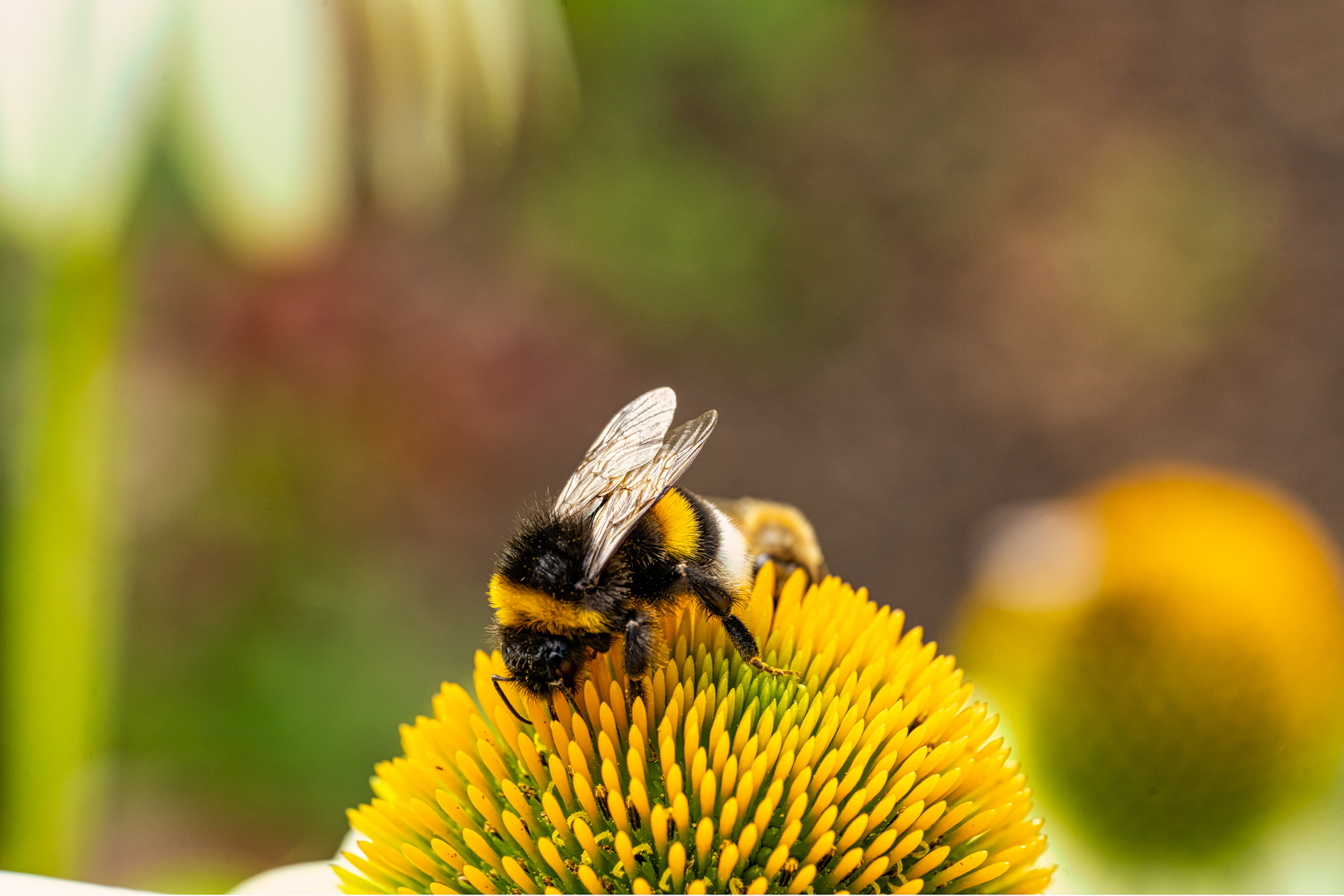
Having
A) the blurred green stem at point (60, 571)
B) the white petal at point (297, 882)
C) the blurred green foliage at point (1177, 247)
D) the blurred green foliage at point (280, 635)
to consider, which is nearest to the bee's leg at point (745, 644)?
the white petal at point (297, 882)

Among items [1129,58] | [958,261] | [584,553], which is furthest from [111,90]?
[1129,58]

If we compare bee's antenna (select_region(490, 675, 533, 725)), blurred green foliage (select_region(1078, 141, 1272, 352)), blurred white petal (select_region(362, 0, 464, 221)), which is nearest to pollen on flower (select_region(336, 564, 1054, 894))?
bee's antenna (select_region(490, 675, 533, 725))

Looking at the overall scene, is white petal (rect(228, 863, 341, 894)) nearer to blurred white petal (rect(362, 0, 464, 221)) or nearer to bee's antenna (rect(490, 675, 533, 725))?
bee's antenna (rect(490, 675, 533, 725))

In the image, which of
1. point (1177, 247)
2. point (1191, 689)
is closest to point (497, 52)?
point (1191, 689)

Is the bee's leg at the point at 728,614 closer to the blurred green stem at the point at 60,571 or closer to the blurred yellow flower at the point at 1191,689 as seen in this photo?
the blurred yellow flower at the point at 1191,689

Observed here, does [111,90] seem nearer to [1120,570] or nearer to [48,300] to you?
[48,300]
